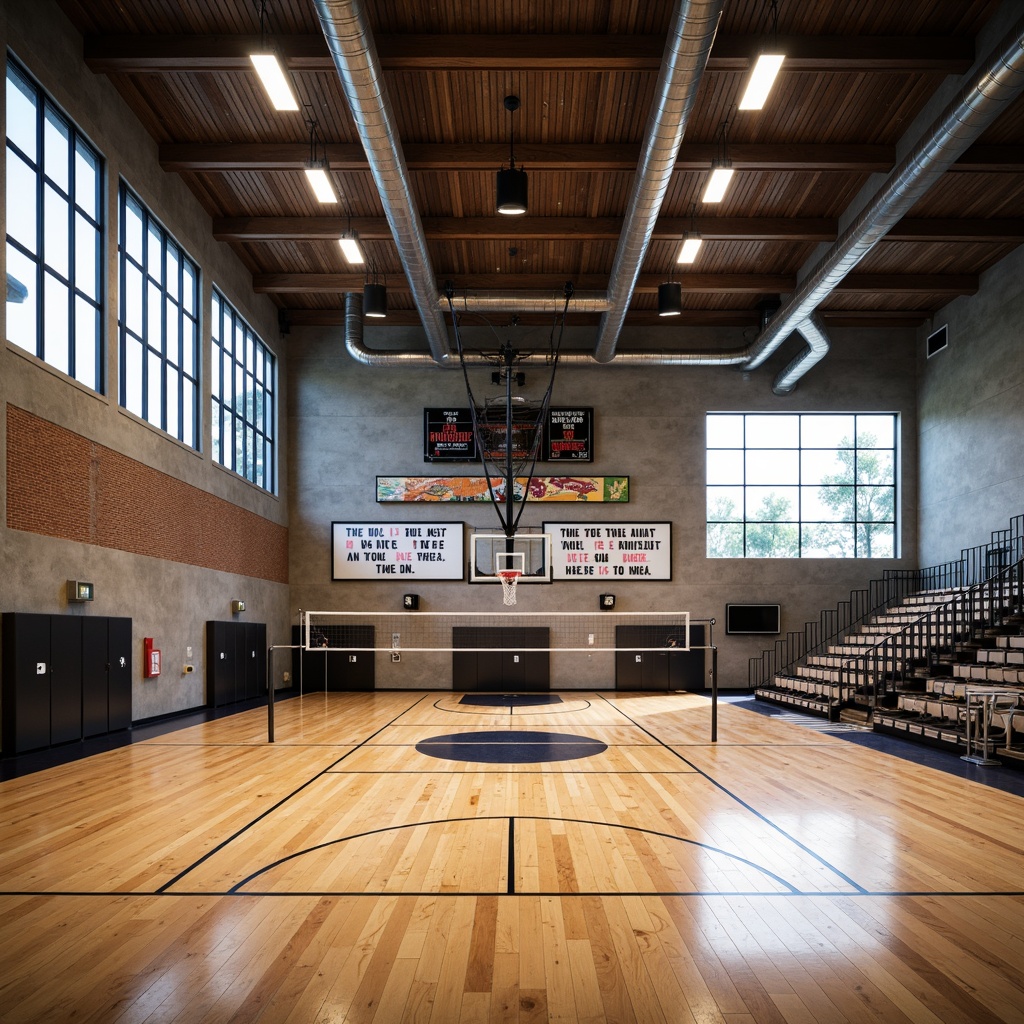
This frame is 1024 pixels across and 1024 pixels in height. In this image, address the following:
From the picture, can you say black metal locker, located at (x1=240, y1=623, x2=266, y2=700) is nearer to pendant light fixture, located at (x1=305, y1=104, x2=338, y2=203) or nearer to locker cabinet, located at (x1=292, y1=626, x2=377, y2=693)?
locker cabinet, located at (x1=292, y1=626, x2=377, y2=693)

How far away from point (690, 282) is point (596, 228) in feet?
12.3

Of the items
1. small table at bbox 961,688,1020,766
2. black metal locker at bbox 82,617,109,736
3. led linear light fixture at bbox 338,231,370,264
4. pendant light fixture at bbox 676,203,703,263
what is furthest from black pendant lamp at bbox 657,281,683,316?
black metal locker at bbox 82,617,109,736

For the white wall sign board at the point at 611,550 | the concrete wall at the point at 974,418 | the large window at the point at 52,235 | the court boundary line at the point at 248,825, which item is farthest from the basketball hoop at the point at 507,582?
the concrete wall at the point at 974,418

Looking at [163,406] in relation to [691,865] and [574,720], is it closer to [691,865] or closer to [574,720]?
[574,720]

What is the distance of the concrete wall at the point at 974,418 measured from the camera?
18.0 m

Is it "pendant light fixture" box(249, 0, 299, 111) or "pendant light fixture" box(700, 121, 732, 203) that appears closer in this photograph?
"pendant light fixture" box(249, 0, 299, 111)

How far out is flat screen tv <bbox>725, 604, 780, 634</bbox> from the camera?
73.5ft

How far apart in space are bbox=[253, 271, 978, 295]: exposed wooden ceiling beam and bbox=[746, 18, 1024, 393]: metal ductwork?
1.14m

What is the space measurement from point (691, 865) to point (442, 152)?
1253cm

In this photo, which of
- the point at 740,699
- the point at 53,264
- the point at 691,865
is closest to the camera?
the point at 691,865

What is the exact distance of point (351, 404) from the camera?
23000mm

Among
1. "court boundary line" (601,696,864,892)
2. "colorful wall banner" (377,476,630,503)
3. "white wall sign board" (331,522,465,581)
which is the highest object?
"colorful wall banner" (377,476,630,503)

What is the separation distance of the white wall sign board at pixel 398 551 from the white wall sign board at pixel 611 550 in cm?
271

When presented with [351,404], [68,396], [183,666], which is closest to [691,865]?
[68,396]
